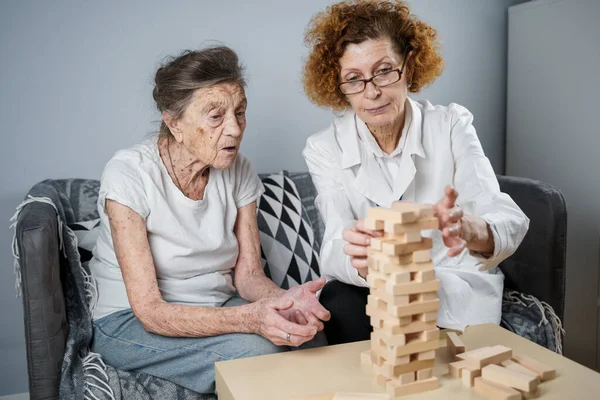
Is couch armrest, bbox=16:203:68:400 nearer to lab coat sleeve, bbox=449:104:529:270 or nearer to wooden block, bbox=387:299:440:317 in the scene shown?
wooden block, bbox=387:299:440:317

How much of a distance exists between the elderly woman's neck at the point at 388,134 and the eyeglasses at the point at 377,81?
0.48 feet

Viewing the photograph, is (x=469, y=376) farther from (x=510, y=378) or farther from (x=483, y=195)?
(x=483, y=195)

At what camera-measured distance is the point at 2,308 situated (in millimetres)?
2477

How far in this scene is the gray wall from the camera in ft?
7.84

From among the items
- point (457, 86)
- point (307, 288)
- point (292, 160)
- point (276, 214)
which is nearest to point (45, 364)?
point (307, 288)

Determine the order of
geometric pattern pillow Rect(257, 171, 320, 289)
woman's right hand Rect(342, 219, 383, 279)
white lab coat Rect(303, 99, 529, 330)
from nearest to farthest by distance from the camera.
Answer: woman's right hand Rect(342, 219, 383, 279)
white lab coat Rect(303, 99, 529, 330)
geometric pattern pillow Rect(257, 171, 320, 289)

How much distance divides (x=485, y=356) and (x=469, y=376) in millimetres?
63

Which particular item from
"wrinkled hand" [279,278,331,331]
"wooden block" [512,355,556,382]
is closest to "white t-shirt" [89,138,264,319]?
"wrinkled hand" [279,278,331,331]

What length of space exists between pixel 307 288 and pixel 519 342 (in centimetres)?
54

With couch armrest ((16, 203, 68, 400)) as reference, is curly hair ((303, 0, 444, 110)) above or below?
above

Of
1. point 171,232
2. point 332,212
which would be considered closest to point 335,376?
point 332,212

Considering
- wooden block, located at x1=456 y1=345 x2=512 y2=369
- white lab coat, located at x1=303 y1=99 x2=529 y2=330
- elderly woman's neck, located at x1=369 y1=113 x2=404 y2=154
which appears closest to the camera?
wooden block, located at x1=456 y1=345 x2=512 y2=369

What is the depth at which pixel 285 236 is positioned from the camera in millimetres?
2393

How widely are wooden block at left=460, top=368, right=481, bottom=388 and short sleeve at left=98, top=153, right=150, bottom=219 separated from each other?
3.18ft
